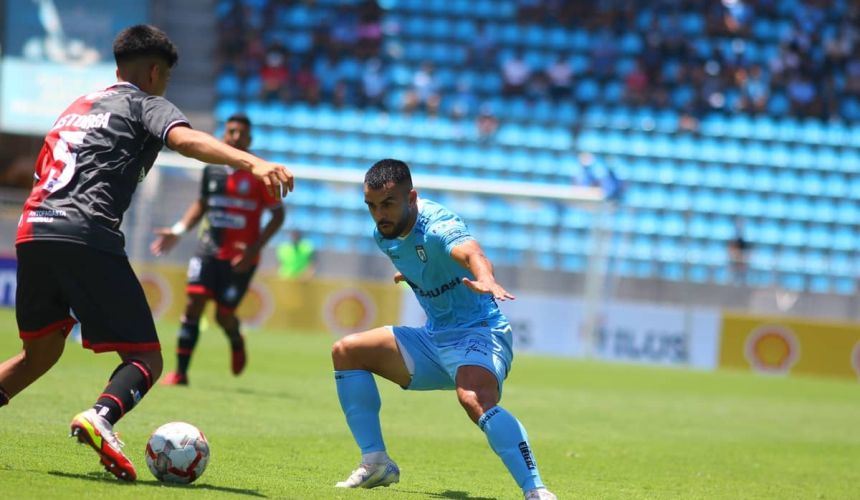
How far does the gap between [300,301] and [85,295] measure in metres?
17.2

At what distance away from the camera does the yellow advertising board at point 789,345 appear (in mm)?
23219

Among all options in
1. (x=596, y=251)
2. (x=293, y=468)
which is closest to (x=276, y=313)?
(x=596, y=251)

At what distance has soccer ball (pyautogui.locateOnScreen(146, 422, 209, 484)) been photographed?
628 cm

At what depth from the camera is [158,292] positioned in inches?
890

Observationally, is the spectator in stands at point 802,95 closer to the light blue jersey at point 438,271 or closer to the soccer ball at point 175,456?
the light blue jersey at point 438,271

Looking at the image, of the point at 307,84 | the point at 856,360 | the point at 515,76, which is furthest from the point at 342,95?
the point at 856,360

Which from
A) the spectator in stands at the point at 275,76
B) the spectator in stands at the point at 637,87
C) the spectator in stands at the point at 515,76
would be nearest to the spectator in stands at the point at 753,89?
the spectator in stands at the point at 637,87

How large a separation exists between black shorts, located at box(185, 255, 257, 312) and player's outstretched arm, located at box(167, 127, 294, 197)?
6431 mm

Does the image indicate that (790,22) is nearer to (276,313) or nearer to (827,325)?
(827,325)

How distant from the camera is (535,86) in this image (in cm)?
3061

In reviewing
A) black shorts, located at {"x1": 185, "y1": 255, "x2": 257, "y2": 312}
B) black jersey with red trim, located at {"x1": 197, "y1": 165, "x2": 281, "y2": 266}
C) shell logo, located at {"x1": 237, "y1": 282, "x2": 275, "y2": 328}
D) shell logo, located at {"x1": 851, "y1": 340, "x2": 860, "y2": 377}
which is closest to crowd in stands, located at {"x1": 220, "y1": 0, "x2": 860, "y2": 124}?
shell logo, located at {"x1": 237, "y1": 282, "x2": 275, "y2": 328}

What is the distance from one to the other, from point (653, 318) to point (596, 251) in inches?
71.6

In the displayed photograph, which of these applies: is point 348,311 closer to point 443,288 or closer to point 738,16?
point 738,16

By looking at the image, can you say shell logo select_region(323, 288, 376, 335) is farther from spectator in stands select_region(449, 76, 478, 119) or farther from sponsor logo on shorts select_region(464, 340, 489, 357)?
sponsor logo on shorts select_region(464, 340, 489, 357)
